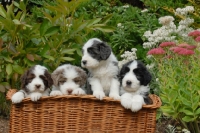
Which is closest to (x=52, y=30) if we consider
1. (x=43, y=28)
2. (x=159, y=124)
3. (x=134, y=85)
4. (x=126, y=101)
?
(x=43, y=28)

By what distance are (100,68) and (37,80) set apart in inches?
26.2

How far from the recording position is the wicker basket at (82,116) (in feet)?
16.8

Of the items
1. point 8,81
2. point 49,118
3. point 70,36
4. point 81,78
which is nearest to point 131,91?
point 81,78

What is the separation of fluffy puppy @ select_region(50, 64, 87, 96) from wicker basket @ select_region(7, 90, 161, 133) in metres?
0.09

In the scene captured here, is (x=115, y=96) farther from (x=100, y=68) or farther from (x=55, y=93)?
(x=55, y=93)

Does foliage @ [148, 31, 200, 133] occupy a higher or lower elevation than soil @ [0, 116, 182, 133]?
higher

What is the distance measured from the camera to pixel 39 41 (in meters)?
6.57

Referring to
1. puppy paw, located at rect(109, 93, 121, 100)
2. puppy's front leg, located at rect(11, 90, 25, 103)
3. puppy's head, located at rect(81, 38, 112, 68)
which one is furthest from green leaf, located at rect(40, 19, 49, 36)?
puppy paw, located at rect(109, 93, 121, 100)

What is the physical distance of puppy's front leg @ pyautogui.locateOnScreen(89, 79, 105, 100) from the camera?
5.02 metres

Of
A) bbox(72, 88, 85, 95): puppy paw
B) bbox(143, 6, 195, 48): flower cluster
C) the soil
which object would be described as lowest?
the soil

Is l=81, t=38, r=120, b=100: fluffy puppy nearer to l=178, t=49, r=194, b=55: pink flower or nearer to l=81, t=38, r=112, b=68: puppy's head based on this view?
l=81, t=38, r=112, b=68: puppy's head

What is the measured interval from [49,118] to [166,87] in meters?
1.39

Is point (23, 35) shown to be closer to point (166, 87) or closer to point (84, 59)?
point (84, 59)

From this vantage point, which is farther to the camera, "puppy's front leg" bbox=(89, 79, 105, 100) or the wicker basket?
the wicker basket
